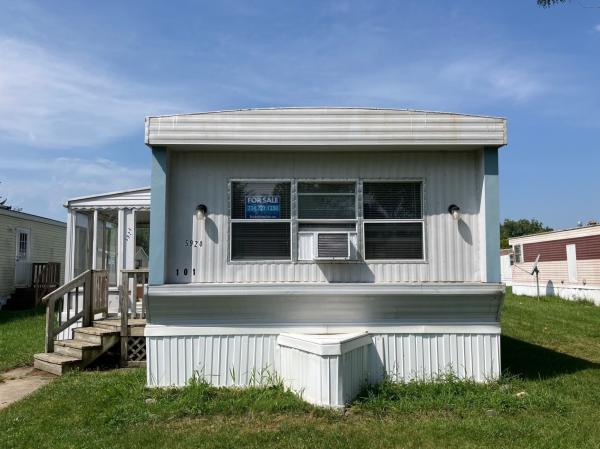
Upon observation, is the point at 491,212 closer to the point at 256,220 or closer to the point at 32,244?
the point at 256,220

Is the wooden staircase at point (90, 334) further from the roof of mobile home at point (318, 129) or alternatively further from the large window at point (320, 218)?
the roof of mobile home at point (318, 129)

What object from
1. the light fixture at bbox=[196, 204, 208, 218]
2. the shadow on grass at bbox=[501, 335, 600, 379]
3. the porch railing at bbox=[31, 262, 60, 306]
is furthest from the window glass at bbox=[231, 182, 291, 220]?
the porch railing at bbox=[31, 262, 60, 306]

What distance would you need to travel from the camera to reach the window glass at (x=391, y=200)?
6.81m

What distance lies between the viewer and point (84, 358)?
8047 millimetres

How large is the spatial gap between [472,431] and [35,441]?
4097mm

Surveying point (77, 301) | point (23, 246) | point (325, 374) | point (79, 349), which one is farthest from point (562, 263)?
point (23, 246)

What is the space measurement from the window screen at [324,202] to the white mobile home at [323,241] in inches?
0.5

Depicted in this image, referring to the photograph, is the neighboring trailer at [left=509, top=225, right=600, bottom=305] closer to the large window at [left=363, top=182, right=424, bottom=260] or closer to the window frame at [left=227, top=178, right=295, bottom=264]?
the large window at [left=363, top=182, right=424, bottom=260]

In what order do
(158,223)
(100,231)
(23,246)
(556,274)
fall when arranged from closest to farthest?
(158,223) → (100,231) → (23,246) → (556,274)

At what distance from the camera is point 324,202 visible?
22.3 feet

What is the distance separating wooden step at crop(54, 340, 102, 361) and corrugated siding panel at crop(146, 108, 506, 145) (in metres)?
3.64

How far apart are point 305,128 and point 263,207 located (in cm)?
114

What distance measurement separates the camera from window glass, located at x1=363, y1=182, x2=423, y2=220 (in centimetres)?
681

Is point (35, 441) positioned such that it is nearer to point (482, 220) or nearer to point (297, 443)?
point (297, 443)
